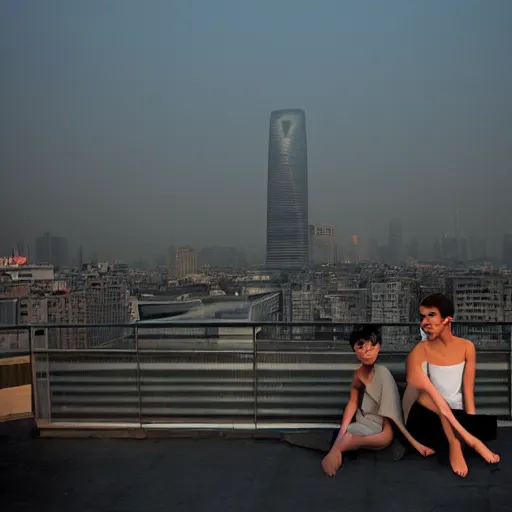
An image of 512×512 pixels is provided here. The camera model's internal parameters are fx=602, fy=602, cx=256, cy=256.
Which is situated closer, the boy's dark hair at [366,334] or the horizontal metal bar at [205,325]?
the boy's dark hair at [366,334]

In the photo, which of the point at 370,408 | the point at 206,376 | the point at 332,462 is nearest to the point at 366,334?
the point at 370,408

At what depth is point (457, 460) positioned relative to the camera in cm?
273

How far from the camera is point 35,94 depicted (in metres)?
8.49

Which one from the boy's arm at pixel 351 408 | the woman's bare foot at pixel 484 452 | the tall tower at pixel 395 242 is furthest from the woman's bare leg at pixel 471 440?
the tall tower at pixel 395 242

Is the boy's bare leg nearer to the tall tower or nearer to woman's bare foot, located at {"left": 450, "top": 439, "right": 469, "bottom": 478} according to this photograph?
woman's bare foot, located at {"left": 450, "top": 439, "right": 469, "bottom": 478}

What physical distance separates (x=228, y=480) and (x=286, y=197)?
7.41 m

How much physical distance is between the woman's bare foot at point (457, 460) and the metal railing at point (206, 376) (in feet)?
2.58

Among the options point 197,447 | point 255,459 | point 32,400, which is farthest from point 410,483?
point 32,400

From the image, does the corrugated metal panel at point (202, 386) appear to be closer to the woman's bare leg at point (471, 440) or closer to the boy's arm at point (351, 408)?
the boy's arm at point (351, 408)

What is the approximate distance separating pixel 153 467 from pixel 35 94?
6988 millimetres

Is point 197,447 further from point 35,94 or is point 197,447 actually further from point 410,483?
point 35,94

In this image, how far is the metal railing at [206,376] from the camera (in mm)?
3480

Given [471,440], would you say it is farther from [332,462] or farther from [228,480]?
[228,480]

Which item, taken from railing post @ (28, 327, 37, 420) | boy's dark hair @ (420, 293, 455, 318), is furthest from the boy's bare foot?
railing post @ (28, 327, 37, 420)
